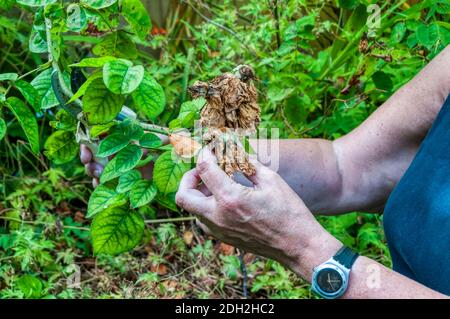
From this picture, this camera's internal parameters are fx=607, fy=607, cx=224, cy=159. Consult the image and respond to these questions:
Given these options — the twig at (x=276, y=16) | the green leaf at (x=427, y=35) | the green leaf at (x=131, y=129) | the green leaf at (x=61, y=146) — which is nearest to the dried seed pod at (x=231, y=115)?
the green leaf at (x=131, y=129)

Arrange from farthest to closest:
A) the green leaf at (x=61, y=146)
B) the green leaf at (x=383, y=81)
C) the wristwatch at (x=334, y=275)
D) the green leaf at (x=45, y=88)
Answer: the green leaf at (x=383, y=81) < the green leaf at (x=61, y=146) < the green leaf at (x=45, y=88) < the wristwatch at (x=334, y=275)

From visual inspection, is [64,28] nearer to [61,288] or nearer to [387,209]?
[387,209]

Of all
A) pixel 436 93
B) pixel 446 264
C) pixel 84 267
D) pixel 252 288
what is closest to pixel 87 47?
pixel 84 267

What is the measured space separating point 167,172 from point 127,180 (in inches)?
2.9

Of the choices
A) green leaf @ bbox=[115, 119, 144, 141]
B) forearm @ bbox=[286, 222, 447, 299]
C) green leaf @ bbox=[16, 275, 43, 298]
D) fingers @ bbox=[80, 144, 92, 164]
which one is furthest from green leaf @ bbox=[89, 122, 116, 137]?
green leaf @ bbox=[16, 275, 43, 298]

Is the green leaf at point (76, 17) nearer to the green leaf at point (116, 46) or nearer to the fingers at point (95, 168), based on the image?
the green leaf at point (116, 46)

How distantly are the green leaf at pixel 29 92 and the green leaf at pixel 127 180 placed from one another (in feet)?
0.59

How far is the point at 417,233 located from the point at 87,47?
5.02 ft

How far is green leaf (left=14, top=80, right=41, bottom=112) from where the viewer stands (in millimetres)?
958

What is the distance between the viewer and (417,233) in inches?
42.6

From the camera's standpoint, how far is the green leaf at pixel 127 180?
1.01 metres

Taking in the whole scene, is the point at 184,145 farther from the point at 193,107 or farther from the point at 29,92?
the point at 29,92

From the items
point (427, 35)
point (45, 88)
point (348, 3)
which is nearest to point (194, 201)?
point (45, 88)

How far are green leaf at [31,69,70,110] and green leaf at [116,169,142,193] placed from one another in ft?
0.59
